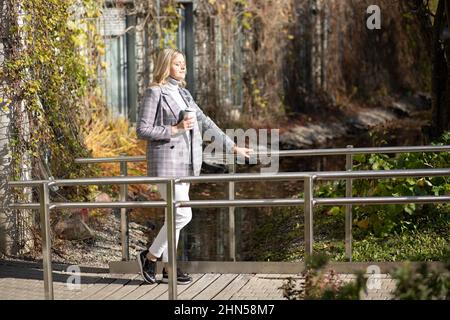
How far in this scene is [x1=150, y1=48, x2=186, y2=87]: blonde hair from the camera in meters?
6.70

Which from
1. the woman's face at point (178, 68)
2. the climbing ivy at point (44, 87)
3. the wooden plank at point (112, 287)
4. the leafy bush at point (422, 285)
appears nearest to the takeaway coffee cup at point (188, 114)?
the woman's face at point (178, 68)

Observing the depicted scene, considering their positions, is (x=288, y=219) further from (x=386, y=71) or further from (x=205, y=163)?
(x=386, y=71)

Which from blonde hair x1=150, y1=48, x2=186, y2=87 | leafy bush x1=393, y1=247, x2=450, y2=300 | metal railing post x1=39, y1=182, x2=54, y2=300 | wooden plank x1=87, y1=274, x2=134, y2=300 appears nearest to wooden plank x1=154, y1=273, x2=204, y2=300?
wooden plank x1=87, y1=274, x2=134, y2=300

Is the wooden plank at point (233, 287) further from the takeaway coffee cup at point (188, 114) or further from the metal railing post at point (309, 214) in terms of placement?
the takeaway coffee cup at point (188, 114)

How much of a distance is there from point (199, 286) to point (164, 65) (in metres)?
1.53

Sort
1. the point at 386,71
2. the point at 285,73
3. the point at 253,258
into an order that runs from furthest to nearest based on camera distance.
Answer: the point at 386,71 < the point at 285,73 < the point at 253,258

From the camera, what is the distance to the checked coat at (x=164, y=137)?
666 cm

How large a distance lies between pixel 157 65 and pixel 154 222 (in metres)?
4.12

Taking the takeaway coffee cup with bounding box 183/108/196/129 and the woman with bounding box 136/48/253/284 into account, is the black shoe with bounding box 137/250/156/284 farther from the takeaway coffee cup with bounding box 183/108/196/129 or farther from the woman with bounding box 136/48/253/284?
the takeaway coffee cup with bounding box 183/108/196/129

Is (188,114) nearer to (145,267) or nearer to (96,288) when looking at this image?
(145,267)

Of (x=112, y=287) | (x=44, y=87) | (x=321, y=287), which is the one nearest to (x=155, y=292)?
(x=112, y=287)

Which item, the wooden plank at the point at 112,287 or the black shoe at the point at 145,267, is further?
the black shoe at the point at 145,267
